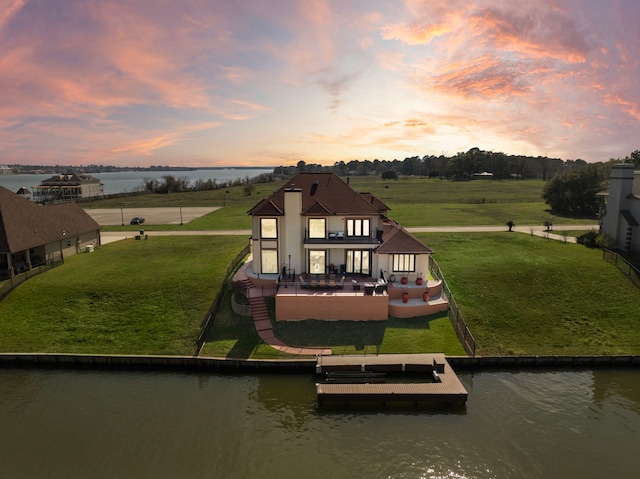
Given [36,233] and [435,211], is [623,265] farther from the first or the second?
[36,233]

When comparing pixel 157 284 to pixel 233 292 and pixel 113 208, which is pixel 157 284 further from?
pixel 113 208

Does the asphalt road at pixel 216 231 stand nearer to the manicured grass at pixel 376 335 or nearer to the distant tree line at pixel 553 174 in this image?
the distant tree line at pixel 553 174

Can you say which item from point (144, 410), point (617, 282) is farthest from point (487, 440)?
point (617, 282)

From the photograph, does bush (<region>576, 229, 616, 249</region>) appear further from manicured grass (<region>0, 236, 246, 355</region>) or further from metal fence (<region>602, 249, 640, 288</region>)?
manicured grass (<region>0, 236, 246, 355</region>)

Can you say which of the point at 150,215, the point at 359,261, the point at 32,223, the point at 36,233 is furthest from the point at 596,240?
the point at 150,215

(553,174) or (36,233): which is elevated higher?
(553,174)

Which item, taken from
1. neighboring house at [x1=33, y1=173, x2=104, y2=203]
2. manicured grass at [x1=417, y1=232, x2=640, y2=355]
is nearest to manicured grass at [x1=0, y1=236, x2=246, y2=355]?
manicured grass at [x1=417, y1=232, x2=640, y2=355]
